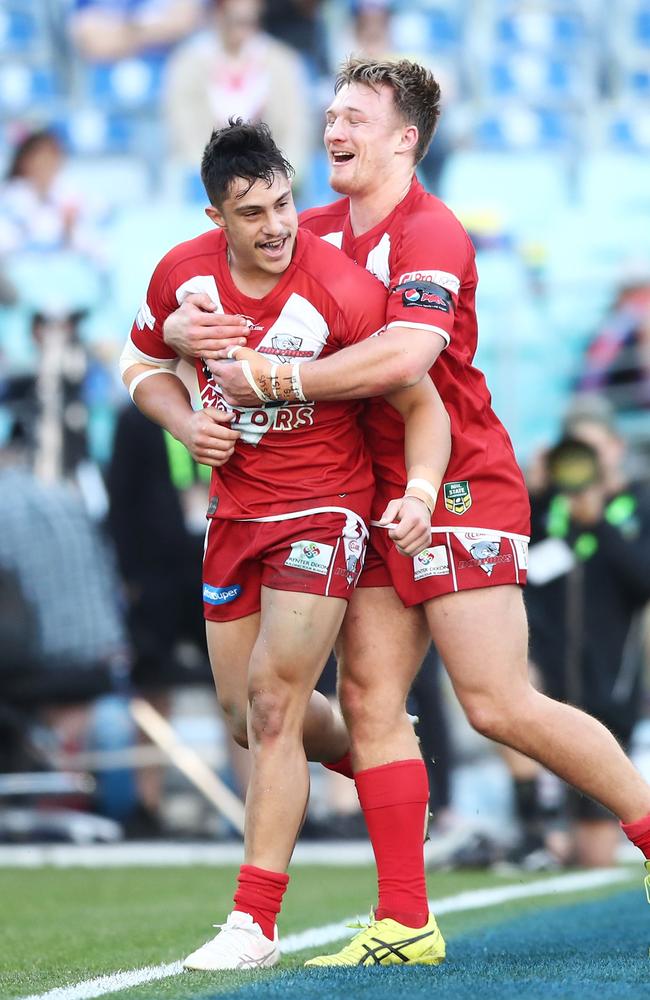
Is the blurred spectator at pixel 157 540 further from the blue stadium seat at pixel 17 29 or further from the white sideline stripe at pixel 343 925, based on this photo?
the blue stadium seat at pixel 17 29

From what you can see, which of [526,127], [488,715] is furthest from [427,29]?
[488,715]

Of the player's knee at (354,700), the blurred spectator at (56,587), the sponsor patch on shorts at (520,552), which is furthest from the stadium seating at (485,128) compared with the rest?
the player's knee at (354,700)

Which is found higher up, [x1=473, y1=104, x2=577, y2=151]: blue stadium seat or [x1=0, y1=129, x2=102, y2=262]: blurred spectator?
[x1=473, y1=104, x2=577, y2=151]: blue stadium seat

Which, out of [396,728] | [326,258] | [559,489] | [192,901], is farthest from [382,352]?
[559,489]

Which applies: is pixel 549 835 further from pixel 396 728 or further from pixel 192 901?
pixel 396 728

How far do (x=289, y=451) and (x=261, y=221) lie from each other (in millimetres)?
541

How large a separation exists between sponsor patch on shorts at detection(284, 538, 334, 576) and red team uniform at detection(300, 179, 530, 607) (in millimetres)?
239

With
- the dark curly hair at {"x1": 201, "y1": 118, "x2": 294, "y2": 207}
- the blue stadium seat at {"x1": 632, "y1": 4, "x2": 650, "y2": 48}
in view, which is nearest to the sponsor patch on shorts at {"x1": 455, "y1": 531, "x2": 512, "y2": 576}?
the dark curly hair at {"x1": 201, "y1": 118, "x2": 294, "y2": 207}

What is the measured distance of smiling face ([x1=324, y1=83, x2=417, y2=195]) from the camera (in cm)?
395

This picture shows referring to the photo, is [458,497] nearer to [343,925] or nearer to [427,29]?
[343,925]

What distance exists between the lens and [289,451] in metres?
3.80

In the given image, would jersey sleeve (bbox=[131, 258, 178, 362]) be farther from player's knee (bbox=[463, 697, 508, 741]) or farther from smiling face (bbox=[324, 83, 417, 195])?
player's knee (bbox=[463, 697, 508, 741])

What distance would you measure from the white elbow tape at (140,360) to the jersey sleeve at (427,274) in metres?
0.63

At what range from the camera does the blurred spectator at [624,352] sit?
10.8 meters
